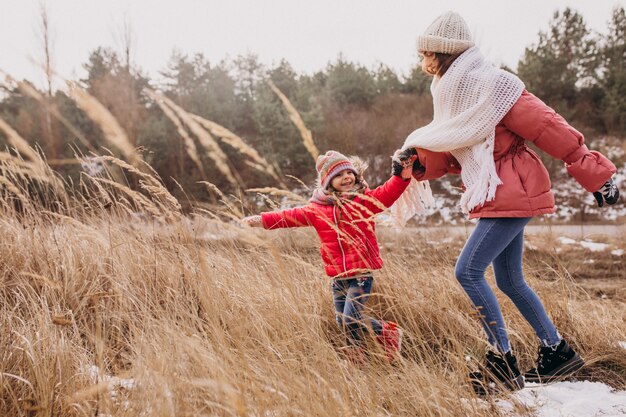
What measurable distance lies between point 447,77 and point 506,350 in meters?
1.23

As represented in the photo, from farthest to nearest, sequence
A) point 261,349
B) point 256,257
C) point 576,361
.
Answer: point 256,257 → point 576,361 → point 261,349

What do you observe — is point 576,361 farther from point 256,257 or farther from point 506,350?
point 256,257

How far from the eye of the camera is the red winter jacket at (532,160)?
189 centimetres

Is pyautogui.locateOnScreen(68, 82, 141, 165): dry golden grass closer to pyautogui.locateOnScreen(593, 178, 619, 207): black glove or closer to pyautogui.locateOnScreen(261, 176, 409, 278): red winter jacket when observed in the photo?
→ pyautogui.locateOnScreen(261, 176, 409, 278): red winter jacket

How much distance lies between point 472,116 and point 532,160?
337 millimetres

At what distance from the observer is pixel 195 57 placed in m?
22.0

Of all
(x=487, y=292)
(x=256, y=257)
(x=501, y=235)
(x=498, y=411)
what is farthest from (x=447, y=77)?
(x=256, y=257)

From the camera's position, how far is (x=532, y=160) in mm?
2055

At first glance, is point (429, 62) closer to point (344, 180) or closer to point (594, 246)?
point (344, 180)

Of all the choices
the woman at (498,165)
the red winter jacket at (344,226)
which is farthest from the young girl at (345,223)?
the woman at (498,165)

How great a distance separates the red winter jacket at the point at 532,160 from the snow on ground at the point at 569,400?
750 mm

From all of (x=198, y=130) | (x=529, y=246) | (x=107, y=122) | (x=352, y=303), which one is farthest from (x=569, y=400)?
(x=529, y=246)

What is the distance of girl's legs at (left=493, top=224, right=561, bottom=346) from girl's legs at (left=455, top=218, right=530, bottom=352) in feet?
0.40

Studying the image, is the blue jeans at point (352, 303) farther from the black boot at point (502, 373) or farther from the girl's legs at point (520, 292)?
the girl's legs at point (520, 292)
